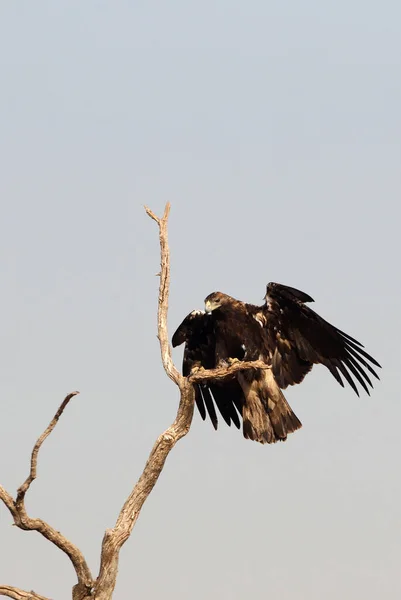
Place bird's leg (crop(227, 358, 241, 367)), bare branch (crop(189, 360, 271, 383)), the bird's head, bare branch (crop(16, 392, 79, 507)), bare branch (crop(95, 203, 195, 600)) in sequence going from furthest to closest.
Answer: the bird's head < bird's leg (crop(227, 358, 241, 367)) < bare branch (crop(189, 360, 271, 383)) < bare branch (crop(95, 203, 195, 600)) < bare branch (crop(16, 392, 79, 507))

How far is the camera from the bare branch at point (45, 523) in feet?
28.9

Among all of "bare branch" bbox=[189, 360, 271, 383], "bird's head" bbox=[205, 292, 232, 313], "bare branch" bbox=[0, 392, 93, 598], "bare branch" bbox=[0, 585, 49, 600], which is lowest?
"bare branch" bbox=[0, 585, 49, 600]

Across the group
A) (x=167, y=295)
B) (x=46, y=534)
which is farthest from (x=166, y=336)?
(x=46, y=534)

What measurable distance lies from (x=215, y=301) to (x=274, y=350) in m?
Answer: 0.87

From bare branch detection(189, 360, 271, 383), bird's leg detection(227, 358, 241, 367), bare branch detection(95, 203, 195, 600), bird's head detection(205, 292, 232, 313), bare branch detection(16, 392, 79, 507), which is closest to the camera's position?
bare branch detection(16, 392, 79, 507)

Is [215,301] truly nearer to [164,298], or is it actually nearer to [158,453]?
[164,298]

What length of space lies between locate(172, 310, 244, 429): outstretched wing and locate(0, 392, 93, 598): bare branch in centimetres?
279

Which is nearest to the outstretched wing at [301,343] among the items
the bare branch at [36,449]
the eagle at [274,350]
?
the eagle at [274,350]

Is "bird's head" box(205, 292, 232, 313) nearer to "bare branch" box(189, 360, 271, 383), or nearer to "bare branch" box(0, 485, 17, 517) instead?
"bare branch" box(189, 360, 271, 383)

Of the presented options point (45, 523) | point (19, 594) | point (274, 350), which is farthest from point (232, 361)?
point (19, 594)

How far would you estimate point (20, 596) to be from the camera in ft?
29.9

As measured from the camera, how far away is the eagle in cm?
1088

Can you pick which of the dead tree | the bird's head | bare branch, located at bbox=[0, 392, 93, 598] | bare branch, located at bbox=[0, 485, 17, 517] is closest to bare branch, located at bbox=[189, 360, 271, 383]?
the dead tree

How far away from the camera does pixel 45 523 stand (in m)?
9.16
